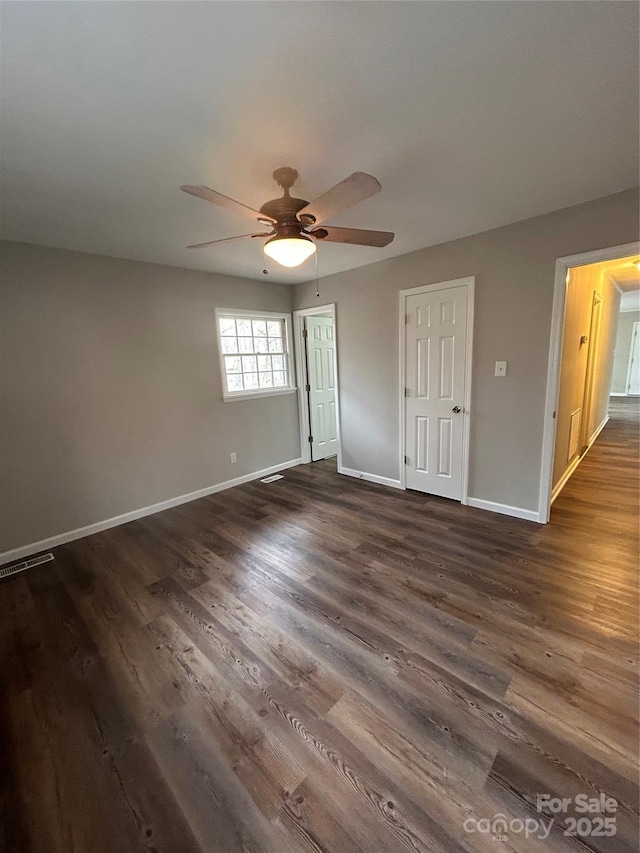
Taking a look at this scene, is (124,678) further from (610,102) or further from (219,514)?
(610,102)

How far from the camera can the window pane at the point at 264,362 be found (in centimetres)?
452

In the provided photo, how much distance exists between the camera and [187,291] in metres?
3.69

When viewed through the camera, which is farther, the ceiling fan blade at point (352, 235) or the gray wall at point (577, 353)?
the gray wall at point (577, 353)

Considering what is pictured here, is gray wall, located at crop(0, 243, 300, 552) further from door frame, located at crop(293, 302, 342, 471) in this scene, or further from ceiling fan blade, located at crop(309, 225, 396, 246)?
ceiling fan blade, located at crop(309, 225, 396, 246)

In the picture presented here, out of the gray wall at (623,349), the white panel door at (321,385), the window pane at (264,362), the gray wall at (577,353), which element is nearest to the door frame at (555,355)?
the gray wall at (577,353)

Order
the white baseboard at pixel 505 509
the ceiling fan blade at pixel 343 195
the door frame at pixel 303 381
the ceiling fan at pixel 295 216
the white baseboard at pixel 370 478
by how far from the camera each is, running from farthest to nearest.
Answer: the door frame at pixel 303 381 < the white baseboard at pixel 370 478 < the white baseboard at pixel 505 509 < the ceiling fan at pixel 295 216 < the ceiling fan blade at pixel 343 195

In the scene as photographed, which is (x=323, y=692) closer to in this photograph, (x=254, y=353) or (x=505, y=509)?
(x=505, y=509)

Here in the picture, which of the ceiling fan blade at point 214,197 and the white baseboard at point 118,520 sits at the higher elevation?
the ceiling fan blade at point 214,197

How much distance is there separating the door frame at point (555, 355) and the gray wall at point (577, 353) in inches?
5.4

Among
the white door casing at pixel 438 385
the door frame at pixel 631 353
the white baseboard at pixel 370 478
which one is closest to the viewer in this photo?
the white door casing at pixel 438 385

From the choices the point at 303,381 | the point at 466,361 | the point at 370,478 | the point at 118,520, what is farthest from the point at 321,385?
the point at 118,520

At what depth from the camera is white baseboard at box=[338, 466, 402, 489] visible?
4.03 metres

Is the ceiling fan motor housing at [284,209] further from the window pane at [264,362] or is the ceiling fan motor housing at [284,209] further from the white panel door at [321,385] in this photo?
the white panel door at [321,385]

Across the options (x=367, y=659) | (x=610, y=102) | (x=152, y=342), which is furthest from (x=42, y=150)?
(x=367, y=659)
